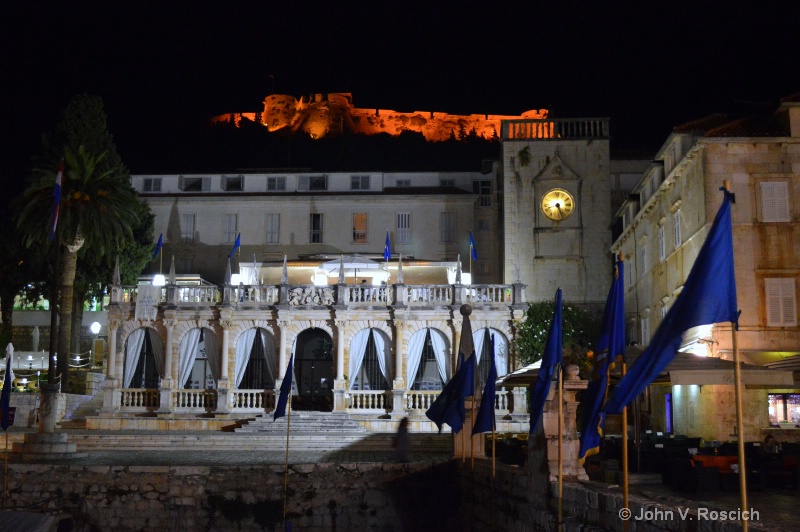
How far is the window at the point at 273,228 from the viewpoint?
5494cm

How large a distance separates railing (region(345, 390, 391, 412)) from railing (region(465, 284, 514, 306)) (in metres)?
5.99

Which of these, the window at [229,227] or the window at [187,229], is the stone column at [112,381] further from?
the window at [229,227]

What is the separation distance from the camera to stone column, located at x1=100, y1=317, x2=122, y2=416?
4066 cm

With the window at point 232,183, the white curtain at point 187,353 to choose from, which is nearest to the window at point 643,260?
the white curtain at point 187,353

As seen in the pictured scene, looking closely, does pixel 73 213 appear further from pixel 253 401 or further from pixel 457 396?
pixel 457 396

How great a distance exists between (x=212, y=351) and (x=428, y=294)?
10658 millimetres

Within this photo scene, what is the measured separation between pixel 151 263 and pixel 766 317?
38907 mm

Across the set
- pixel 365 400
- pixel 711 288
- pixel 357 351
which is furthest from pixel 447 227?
pixel 711 288

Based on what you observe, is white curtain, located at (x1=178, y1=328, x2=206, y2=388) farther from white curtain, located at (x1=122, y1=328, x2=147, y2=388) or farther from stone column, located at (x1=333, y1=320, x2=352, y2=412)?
stone column, located at (x1=333, y1=320, x2=352, y2=412)

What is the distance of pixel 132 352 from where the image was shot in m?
41.9

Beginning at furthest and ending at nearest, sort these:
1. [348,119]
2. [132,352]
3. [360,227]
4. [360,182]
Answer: [348,119] < [360,182] < [360,227] < [132,352]

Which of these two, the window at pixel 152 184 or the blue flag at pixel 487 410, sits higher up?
the window at pixel 152 184

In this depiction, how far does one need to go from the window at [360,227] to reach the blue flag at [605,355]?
137 feet

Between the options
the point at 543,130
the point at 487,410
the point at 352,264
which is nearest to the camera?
the point at 487,410
